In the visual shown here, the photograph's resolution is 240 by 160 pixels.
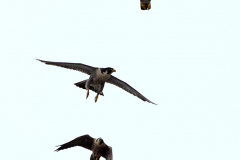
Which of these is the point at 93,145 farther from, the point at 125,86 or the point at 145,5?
the point at 145,5

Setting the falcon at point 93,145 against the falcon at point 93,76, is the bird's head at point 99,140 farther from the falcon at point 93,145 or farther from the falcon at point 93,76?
the falcon at point 93,76

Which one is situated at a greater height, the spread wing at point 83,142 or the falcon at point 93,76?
the falcon at point 93,76

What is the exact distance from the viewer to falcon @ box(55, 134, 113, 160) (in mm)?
26656

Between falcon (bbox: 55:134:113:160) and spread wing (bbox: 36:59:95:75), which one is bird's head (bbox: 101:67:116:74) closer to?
spread wing (bbox: 36:59:95:75)

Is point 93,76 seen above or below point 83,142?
above

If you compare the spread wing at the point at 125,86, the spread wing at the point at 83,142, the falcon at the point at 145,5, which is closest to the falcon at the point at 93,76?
the spread wing at the point at 125,86

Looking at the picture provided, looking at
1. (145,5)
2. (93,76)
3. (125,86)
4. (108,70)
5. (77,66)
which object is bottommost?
(125,86)

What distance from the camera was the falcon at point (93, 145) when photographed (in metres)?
26.7

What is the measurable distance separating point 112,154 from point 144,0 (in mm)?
8653

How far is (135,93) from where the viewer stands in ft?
94.2

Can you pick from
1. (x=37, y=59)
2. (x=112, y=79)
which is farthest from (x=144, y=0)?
(x=37, y=59)

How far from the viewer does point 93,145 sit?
2691 cm

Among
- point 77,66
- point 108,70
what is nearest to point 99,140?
point 108,70

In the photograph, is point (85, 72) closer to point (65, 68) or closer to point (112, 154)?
point (65, 68)
